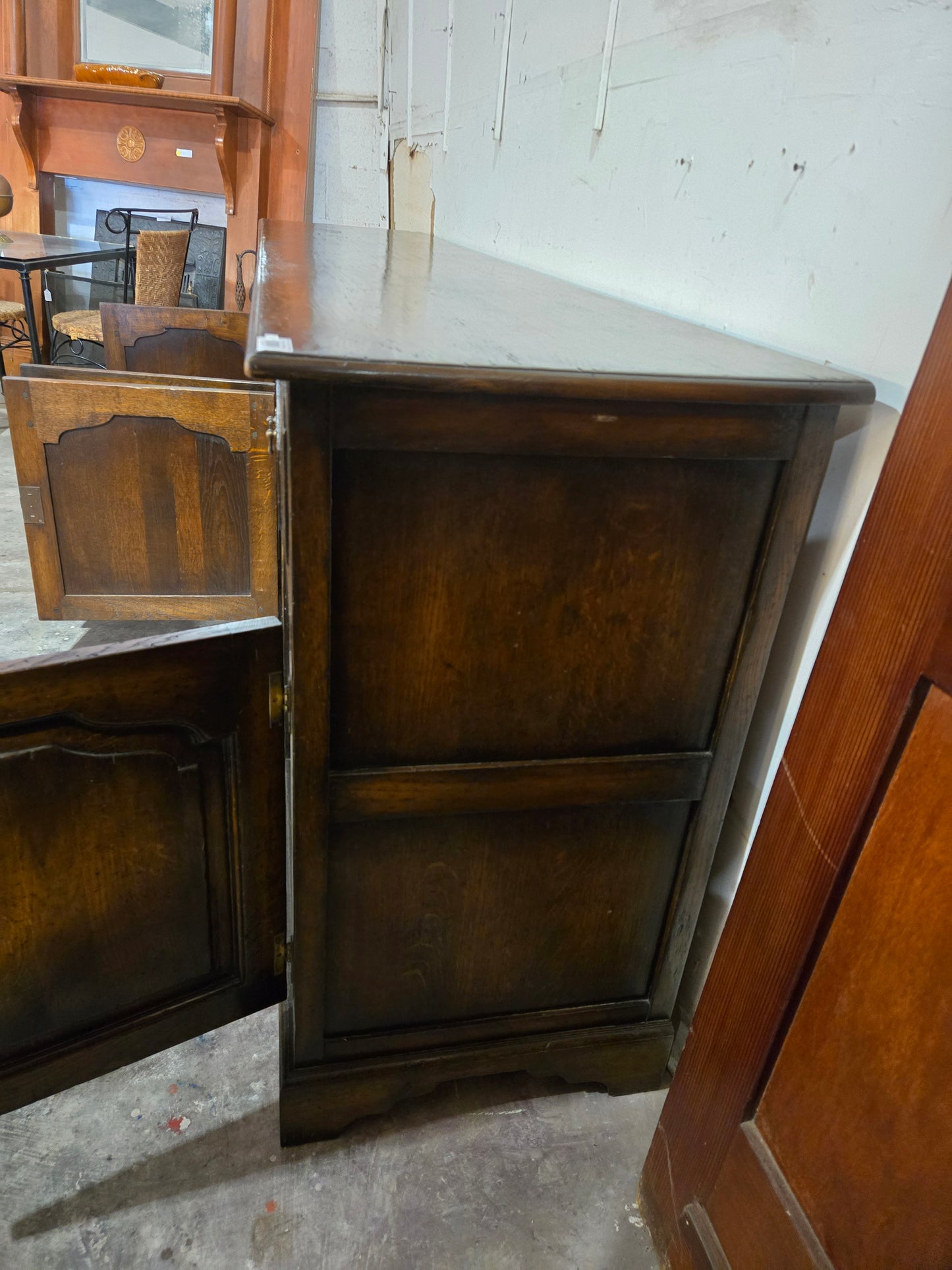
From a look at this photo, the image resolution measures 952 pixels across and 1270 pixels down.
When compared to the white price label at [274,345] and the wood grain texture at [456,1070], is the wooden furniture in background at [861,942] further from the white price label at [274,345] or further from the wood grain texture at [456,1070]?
the white price label at [274,345]

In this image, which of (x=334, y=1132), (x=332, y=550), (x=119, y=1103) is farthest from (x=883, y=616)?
(x=119, y=1103)

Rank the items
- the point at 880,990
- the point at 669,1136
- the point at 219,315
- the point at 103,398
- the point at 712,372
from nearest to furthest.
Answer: the point at 880,990
the point at 712,372
the point at 669,1136
the point at 103,398
the point at 219,315

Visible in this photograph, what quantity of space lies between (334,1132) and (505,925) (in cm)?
40

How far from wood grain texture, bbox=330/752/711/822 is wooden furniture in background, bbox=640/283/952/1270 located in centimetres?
18

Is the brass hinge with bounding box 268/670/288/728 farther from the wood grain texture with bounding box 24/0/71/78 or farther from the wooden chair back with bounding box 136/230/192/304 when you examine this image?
the wood grain texture with bounding box 24/0/71/78

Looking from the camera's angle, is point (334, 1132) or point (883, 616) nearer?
point (883, 616)

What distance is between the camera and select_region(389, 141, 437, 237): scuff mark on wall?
3623 mm

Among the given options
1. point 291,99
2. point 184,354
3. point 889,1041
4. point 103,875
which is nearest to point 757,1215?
point 889,1041

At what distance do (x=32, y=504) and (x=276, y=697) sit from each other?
4.59 ft

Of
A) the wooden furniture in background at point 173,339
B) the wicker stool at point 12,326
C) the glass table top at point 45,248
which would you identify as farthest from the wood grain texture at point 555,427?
the wicker stool at point 12,326

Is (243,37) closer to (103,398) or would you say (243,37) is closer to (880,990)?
(103,398)

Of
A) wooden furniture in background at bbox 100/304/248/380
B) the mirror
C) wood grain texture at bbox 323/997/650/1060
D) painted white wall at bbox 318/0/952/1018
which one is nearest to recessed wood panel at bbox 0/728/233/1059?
wood grain texture at bbox 323/997/650/1060

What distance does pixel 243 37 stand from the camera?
4887 millimetres

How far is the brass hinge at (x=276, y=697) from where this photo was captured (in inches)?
37.0
